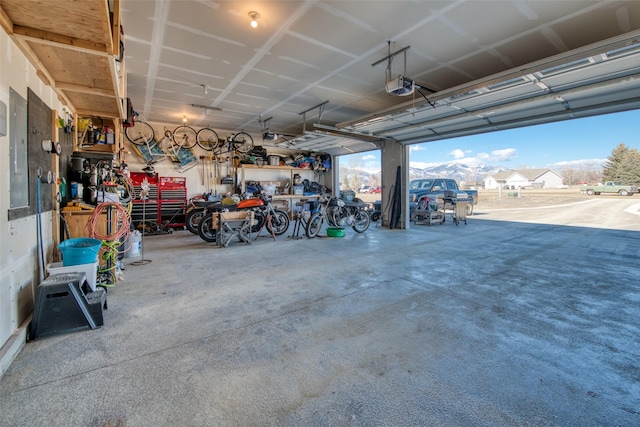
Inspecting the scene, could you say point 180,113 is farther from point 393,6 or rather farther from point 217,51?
point 393,6

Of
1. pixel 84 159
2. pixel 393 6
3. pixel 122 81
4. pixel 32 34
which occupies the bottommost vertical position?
pixel 84 159

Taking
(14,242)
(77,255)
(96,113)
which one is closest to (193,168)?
(96,113)

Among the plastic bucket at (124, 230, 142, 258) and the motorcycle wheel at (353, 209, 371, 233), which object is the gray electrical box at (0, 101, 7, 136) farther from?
the motorcycle wheel at (353, 209, 371, 233)

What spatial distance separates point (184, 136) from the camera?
24.6 feet

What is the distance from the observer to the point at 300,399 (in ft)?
4.89

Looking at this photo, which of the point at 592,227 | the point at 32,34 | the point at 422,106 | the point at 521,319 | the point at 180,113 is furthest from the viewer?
the point at 592,227

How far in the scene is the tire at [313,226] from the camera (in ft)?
20.8

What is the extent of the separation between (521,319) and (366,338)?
1.46 meters

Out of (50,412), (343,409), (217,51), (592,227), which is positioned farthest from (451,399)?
(592,227)

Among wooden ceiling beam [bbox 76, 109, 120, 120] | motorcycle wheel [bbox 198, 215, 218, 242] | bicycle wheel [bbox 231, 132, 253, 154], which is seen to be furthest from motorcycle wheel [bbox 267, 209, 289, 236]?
wooden ceiling beam [bbox 76, 109, 120, 120]

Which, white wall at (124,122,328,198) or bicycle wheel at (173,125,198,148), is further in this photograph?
bicycle wheel at (173,125,198,148)

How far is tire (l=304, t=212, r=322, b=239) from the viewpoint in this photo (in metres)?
6.33

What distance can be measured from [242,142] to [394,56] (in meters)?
5.55

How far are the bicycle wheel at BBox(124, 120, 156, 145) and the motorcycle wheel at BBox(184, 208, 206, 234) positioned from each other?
2.06 metres
